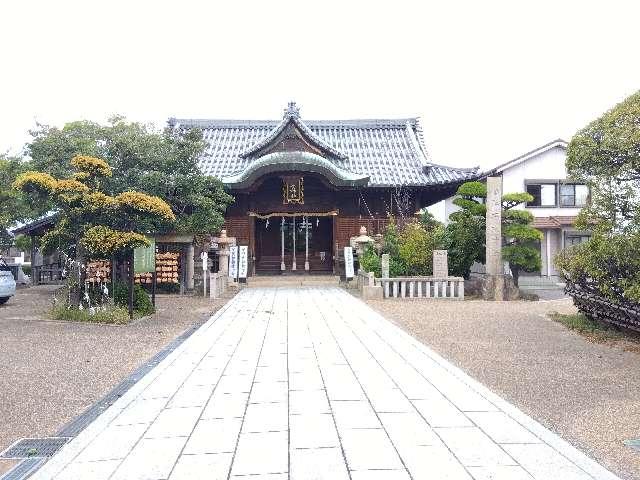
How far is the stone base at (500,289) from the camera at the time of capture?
57.6 ft

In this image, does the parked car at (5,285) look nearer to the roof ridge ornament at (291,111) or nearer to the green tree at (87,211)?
the green tree at (87,211)

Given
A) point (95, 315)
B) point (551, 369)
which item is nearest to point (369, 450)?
point (551, 369)

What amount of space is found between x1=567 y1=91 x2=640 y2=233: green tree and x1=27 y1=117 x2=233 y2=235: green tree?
12.0 m

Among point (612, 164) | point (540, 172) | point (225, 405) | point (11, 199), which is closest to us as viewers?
point (225, 405)

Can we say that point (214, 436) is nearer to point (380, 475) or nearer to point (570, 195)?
point (380, 475)

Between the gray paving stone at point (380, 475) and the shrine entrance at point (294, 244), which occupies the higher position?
the shrine entrance at point (294, 244)

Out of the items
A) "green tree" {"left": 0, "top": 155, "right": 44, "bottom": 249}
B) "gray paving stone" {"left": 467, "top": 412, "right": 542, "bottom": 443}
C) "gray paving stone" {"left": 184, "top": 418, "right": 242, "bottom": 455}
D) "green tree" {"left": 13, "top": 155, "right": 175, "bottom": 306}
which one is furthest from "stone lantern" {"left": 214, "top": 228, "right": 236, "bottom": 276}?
"gray paving stone" {"left": 467, "top": 412, "right": 542, "bottom": 443}

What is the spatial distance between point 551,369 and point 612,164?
373 cm

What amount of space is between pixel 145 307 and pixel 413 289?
335 inches

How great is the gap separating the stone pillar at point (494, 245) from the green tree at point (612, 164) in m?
7.76

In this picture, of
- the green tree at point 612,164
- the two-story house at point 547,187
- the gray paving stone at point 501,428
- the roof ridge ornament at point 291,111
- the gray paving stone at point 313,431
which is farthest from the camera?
the two-story house at point 547,187

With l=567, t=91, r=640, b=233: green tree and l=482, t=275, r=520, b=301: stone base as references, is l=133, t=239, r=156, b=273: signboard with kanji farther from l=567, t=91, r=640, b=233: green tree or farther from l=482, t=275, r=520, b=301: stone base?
l=482, t=275, r=520, b=301: stone base

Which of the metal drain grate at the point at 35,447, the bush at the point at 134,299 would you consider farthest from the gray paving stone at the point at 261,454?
the bush at the point at 134,299

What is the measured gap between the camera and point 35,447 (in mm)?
4645
